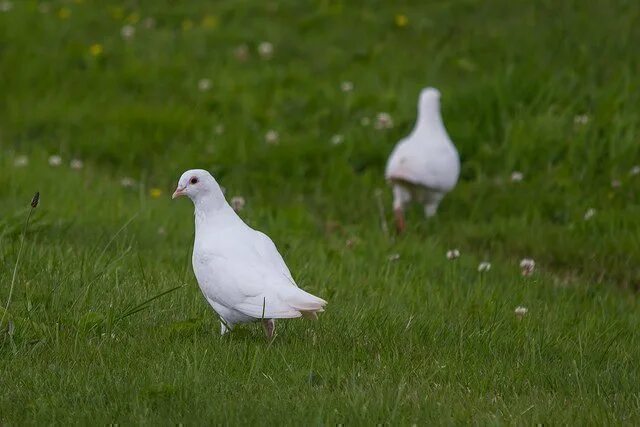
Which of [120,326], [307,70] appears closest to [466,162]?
[307,70]

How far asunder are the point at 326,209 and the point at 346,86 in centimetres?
185

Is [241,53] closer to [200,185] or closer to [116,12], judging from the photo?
[116,12]

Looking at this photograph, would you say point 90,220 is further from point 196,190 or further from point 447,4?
point 447,4

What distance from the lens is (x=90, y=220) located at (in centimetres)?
741

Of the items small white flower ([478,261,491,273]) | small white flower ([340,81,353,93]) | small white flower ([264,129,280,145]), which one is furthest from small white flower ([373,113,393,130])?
small white flower ([478,261,491,273])

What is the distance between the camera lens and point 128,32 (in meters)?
11.7

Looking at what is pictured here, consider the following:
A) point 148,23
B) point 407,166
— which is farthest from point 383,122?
point 148,23

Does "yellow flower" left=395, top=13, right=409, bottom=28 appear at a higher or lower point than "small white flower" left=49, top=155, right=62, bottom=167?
higher

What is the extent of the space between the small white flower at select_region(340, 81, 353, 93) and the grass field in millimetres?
45

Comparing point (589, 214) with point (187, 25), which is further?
point (187, 25)

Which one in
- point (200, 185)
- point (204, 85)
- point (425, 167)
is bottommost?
point (204, 85)

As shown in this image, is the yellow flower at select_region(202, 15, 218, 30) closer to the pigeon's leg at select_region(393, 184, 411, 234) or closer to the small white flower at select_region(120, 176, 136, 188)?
the small white flower at select_region(120, 176, 136, 188)

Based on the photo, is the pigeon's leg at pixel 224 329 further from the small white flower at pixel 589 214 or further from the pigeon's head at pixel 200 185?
the small white flower at pixel 589 214

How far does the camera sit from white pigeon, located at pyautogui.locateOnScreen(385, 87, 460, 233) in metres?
8.13
